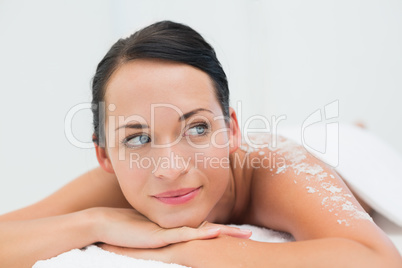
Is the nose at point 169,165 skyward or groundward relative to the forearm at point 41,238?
skyward

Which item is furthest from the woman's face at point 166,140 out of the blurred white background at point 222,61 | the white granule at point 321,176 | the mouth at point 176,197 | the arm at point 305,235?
the blurred white background at point 222,61

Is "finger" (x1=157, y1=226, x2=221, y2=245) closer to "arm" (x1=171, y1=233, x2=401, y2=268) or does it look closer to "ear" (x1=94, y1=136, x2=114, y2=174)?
"arm" (x1=171, y1=233, x2=401, y2=268)

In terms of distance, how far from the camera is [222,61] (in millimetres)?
2053

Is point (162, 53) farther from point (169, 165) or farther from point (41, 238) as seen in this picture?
point (41, 238)

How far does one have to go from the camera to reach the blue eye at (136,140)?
3.16 ft

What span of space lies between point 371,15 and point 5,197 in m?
2.11

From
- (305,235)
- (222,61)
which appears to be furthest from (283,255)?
(222,61)

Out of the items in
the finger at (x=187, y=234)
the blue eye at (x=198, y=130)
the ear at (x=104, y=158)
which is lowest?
the finger at (x=187, y=234)

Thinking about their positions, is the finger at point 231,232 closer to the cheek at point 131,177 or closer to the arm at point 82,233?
the arm at point 82,233

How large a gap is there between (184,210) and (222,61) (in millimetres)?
1204

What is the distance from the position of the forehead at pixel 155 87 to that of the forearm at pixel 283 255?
0.30 m

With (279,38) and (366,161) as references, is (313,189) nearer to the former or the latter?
(366,161)

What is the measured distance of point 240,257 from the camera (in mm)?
845

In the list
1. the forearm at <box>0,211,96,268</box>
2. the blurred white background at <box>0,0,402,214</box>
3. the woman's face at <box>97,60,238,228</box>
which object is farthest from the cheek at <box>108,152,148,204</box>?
the blurred white background at <box>0,0,402,214</box>
